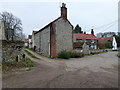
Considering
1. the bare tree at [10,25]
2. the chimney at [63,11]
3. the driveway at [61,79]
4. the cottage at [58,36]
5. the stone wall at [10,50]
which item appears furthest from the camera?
the bare tree at [10,25]

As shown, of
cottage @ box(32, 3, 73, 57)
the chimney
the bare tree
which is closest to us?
cottage @ box(32, 3, 73, 57)

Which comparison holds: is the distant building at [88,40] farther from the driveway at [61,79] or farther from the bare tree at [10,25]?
the driveway at [61,79]

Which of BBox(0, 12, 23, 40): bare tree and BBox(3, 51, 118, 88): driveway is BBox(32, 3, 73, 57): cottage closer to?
BBox(3, 51, 118, 88): driveway

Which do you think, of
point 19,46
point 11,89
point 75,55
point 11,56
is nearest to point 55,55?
point 75,55

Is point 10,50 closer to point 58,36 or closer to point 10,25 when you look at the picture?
point 58,36

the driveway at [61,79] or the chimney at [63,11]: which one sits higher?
the chimney at [63,11]

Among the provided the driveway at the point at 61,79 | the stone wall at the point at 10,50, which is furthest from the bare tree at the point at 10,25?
the driveway at the point at 61,79

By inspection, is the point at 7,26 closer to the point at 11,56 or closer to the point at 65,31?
the point at 65,31

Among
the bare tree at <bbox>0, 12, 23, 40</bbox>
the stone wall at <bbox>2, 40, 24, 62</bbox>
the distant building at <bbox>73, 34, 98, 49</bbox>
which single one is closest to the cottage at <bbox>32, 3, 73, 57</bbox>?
the stone wall at <bbox>2, 40, 24, 62</bbox>

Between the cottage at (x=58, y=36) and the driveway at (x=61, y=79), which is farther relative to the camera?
the cottage at (x=58, y=36)

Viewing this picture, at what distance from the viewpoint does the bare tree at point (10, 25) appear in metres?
27.7

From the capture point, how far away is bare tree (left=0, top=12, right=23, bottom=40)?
27.7 metres

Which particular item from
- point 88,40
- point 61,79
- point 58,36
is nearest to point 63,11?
point 58,36

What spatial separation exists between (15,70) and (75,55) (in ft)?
40.6
